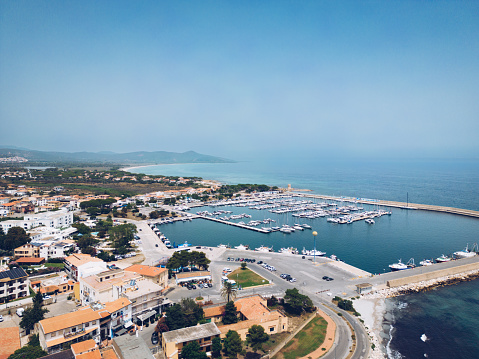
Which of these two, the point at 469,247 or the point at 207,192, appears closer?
the point at 469,247

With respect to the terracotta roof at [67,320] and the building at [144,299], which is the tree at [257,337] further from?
the terracotta roof at [67,320]

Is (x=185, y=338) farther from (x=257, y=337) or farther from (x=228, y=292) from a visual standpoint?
(x=228, y=292)

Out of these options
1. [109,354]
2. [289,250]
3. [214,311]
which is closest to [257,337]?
[214,311]

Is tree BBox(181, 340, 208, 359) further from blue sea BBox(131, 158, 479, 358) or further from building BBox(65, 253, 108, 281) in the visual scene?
building BBox(65, 253, 108, 281)

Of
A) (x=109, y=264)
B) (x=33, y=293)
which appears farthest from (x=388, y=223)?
(x=33, y=293)

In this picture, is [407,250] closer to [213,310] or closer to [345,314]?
[345,314]

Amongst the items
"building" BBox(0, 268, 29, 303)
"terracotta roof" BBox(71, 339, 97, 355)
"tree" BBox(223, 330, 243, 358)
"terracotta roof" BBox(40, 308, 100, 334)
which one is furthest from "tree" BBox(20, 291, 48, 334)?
"tree" BBox(223, 330, 243, 358)
